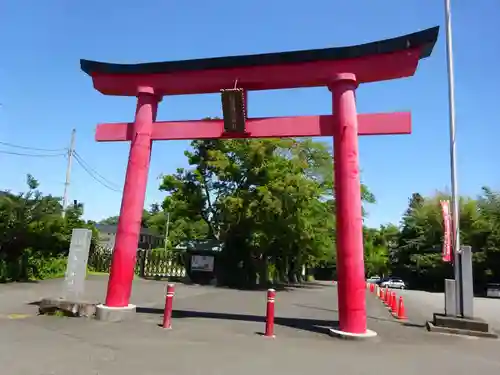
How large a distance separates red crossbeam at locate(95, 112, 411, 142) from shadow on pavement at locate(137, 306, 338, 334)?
477cm

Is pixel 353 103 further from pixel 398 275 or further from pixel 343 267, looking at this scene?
pixel 398 275

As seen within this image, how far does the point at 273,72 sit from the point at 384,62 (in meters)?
2.63

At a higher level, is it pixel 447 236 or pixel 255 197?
pixel 255 197

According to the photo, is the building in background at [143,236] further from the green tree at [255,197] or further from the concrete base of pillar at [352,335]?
the concrete base of pillar at [352,335]

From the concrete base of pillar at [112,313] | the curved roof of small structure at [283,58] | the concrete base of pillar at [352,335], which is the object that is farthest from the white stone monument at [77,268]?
the concrete base of pillar at [352,335]

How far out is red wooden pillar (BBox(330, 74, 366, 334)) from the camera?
951 centimetres

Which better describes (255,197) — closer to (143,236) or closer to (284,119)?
(284,119)

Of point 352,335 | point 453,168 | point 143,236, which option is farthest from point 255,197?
point 143,236

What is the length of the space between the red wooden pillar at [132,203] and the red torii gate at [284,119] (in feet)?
0.08

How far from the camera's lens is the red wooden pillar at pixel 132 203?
10.9 metres

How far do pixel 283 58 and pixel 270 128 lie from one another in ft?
5.59

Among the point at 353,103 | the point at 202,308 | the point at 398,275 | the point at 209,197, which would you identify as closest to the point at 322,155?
the point at 209,197

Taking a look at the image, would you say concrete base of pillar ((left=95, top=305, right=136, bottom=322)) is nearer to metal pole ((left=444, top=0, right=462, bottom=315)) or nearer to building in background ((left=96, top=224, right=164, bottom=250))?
metal pole ((left=444, top=0, right=462, bottom=315))

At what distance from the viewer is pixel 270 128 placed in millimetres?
10828
